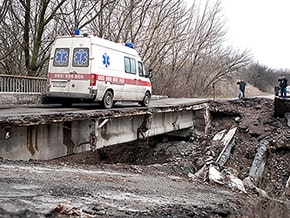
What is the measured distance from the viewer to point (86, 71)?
483 inches

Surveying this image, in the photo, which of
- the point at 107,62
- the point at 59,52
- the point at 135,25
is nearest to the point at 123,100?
the point at 107,62

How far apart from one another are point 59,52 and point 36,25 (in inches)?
417

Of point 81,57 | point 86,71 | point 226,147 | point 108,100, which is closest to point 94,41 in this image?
point 81,57

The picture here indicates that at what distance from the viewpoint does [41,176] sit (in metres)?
6.13

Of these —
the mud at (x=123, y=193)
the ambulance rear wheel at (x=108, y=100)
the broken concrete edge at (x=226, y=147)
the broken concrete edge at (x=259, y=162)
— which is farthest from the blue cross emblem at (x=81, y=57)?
the broken concrete edge at (x=259, y=162)

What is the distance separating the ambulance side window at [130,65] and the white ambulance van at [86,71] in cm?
16

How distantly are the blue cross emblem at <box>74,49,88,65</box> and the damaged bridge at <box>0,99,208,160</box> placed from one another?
169 centimetres

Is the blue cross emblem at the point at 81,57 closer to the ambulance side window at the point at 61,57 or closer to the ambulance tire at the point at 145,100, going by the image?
the ambulance side window at the point at 61,57

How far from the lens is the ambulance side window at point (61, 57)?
41.9ft

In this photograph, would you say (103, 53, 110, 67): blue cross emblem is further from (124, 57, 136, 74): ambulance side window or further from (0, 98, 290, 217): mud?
(0, 98, 290, 217): mud

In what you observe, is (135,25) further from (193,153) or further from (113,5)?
(193,153)

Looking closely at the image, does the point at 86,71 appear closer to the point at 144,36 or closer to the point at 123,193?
the point at 123,193

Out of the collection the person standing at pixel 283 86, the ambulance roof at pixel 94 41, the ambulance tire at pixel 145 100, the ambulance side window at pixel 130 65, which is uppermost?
the ambulance roof at pixel 94 41

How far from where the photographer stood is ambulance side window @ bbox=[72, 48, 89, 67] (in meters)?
12.3
